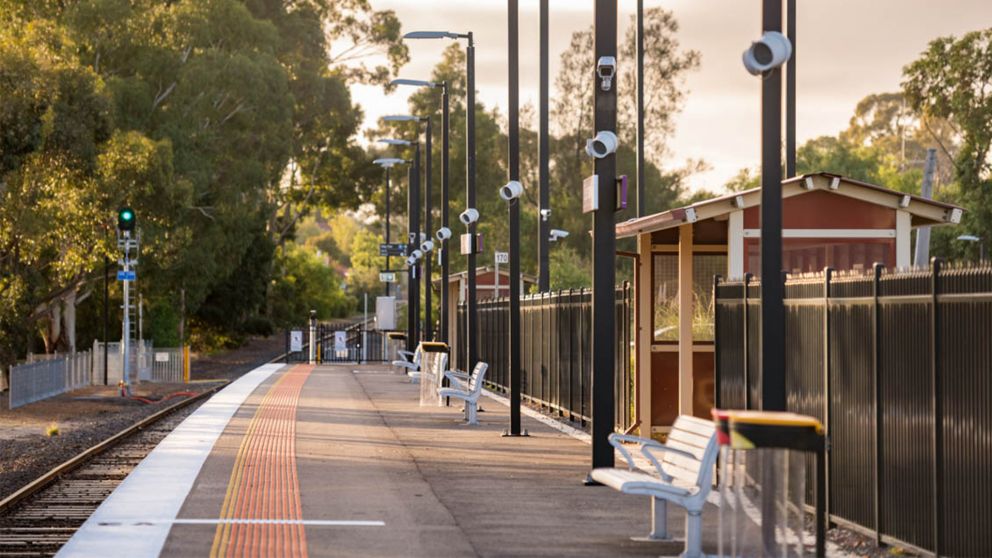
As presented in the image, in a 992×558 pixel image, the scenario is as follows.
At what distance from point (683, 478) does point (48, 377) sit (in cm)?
3039

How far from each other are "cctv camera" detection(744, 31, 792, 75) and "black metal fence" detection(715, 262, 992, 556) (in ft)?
5.62

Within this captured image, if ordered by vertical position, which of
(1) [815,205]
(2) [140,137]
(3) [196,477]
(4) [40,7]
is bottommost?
(3) [196,477]

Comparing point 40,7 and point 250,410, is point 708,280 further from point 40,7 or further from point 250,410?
point 40,7

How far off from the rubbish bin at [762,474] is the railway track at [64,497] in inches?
227

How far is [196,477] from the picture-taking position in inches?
659

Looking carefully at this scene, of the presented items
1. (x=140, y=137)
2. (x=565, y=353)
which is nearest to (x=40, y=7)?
(x=140, y=137)

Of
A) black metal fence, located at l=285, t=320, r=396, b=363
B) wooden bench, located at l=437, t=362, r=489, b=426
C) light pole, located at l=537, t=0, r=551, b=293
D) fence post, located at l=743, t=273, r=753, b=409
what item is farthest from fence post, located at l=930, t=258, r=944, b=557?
black metal fence, located at l=285, t=320, r=396, b=363

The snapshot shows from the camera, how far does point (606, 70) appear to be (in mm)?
16094

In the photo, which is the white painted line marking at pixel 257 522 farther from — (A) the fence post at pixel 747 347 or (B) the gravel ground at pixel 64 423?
(B) the gravel ground at pixel 64 423

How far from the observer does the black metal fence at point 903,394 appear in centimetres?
1000

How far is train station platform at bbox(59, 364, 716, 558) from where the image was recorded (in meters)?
12.0

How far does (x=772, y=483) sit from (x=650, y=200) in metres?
73.3

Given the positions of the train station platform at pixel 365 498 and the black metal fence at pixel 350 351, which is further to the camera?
the black metal fence at pixel 350 351

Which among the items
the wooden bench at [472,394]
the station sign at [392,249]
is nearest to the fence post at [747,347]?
the wooden bench at [472,394]
